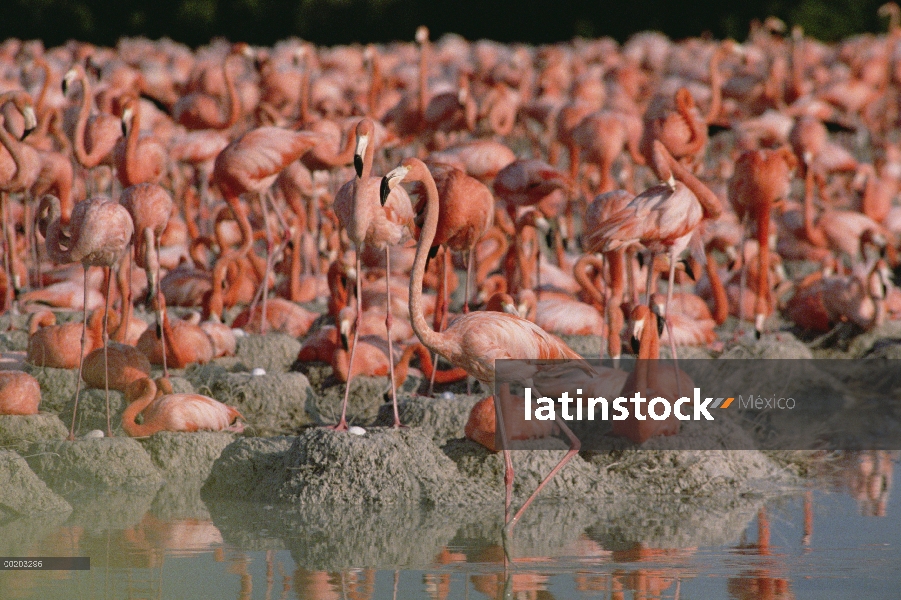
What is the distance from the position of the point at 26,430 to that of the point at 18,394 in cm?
16

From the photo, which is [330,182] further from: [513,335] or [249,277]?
[513,335]

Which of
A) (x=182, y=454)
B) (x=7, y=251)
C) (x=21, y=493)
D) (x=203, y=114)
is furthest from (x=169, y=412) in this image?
(x=203, y=114)

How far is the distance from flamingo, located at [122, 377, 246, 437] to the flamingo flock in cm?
1

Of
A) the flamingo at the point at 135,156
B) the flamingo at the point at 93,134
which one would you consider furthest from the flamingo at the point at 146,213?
the flamingo at the point at 93,134

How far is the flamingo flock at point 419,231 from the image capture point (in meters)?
6.26

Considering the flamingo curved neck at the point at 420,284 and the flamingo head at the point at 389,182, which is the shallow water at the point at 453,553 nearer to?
the flamingo curved neck at the point at 420,284

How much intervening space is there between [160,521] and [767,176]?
4.97 m

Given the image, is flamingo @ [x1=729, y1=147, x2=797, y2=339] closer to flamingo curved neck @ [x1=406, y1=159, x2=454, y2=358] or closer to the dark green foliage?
flamingo curved neck @ [x1=406, y1=159, x2=454, y2=358]

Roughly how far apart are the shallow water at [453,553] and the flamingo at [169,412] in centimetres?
42

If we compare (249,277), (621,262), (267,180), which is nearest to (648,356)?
(621,262)

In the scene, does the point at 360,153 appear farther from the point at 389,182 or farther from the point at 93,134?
the point at 93,134

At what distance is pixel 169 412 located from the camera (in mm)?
5957

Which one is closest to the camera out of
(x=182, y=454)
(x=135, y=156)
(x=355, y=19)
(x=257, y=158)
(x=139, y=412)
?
(x=182, y=454)

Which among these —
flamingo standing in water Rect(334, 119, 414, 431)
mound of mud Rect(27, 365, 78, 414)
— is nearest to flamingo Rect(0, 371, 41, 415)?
mound of mud Rect(27, 365, 78, 414)
